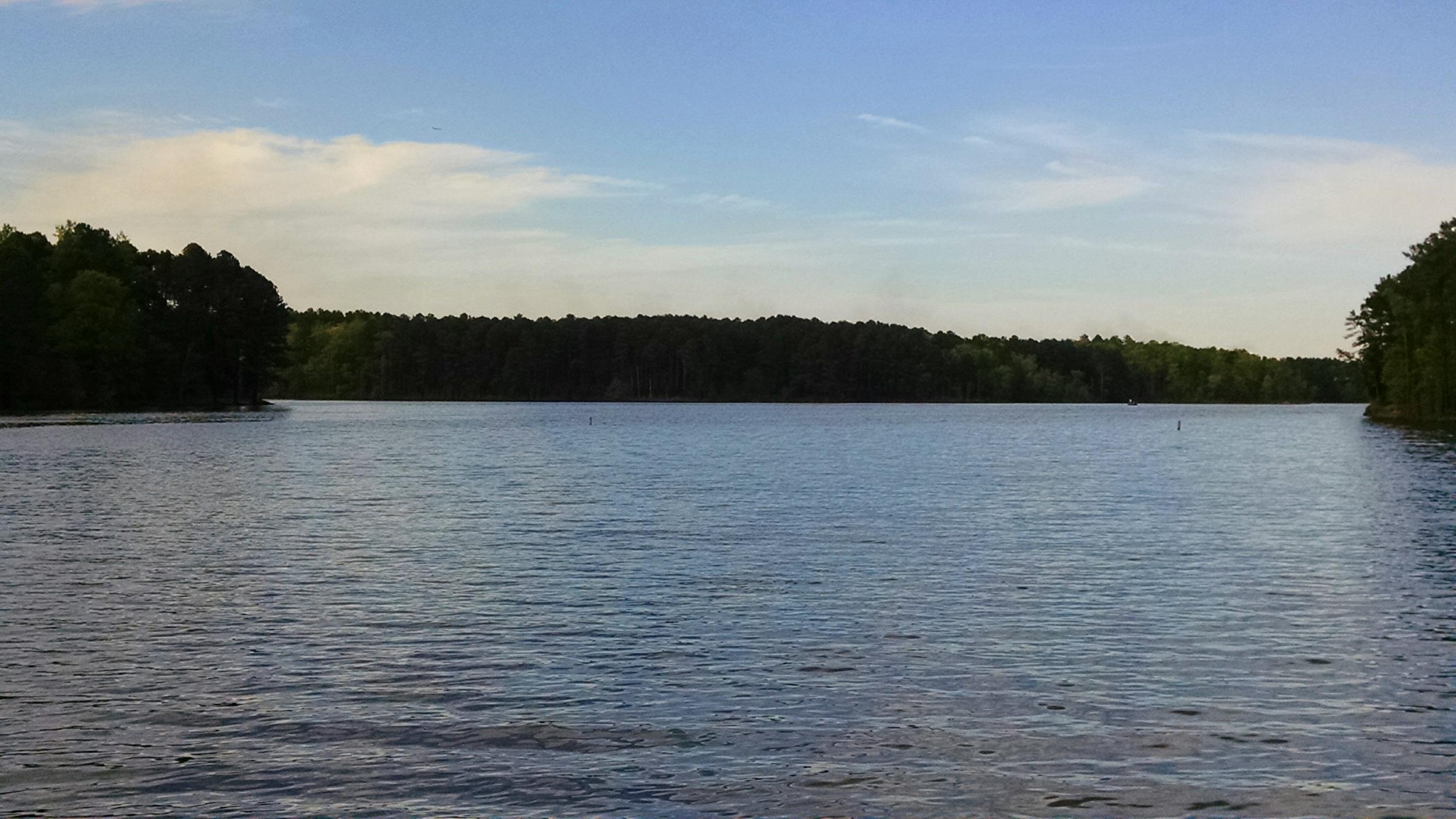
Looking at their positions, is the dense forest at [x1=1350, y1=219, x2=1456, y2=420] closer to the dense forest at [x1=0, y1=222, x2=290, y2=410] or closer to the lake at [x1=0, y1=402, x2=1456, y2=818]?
the lake at [x1=0, y1=402, x2=1456, y2=818]

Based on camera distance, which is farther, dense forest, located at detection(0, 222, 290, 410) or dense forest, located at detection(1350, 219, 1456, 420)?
dense forest, located at detection(0, 222, 290, 410)

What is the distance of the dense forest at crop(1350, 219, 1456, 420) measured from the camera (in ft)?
428

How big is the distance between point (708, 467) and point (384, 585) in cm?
5108

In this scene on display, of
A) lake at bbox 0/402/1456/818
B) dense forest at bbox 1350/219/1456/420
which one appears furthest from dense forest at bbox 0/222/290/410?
dense forest at bbox 1350/219/1456/420

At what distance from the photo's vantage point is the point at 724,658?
68.8ft

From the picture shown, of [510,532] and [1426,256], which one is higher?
[1426,256]

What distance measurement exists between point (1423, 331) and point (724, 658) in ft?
440

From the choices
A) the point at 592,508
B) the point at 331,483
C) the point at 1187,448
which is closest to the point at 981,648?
the point at 592,508

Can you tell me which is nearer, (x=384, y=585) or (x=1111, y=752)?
(x=1111, y=752)

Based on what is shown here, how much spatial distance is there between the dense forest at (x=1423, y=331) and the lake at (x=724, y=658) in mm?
86967

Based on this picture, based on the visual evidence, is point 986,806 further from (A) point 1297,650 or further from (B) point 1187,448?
(B) point 1187,448

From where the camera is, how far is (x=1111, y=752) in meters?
15.3

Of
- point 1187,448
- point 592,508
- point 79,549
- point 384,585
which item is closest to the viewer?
point 384,585

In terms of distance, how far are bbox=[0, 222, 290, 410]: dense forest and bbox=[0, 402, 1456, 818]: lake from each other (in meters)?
105
